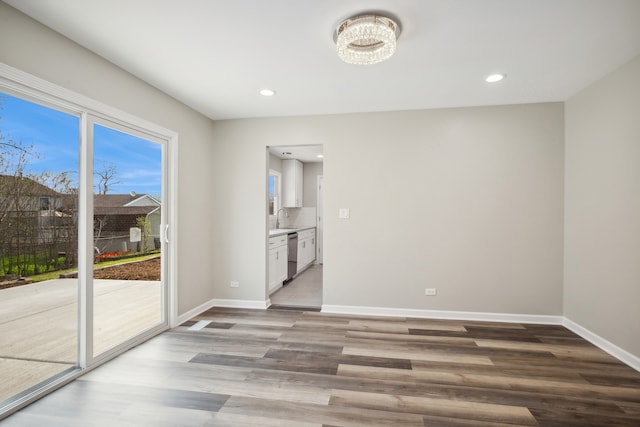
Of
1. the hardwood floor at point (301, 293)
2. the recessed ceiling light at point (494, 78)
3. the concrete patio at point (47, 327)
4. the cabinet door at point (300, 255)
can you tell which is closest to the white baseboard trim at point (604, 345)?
the recessed ceiling light at point (494, 78)

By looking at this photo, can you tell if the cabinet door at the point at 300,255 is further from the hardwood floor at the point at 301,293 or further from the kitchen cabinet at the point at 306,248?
the hardwood floor at the point at 301,293

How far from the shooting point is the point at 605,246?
110 inches

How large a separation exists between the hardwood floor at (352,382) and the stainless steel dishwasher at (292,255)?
228 cm

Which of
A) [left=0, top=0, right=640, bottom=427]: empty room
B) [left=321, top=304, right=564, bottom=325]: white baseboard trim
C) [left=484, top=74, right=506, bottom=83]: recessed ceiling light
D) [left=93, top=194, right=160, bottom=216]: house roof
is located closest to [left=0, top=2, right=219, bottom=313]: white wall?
[left=0, top=0, right=640, bottom=427]: empty room

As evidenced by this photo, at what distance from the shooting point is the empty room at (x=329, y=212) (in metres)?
1.96

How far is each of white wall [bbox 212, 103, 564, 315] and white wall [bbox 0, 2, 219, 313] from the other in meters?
0.29

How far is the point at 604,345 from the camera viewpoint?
2.82 meters

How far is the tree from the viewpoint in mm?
2535

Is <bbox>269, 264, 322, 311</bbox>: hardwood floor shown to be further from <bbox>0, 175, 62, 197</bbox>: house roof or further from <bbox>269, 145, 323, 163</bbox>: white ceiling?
<bbox>0, 175, 62, 197</bbox>: house roof

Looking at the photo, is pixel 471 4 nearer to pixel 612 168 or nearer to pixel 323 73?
pixel 323 73

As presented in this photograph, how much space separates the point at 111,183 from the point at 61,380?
1523mm

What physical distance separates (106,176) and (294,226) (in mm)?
5195

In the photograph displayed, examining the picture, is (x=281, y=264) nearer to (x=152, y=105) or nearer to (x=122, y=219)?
(x=122, y=219)

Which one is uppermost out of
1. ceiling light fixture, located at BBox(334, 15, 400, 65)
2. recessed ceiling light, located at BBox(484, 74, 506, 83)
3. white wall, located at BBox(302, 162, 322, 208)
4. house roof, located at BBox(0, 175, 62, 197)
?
recessed ceiling light, located at BBox(484, 74, 506, 83)
